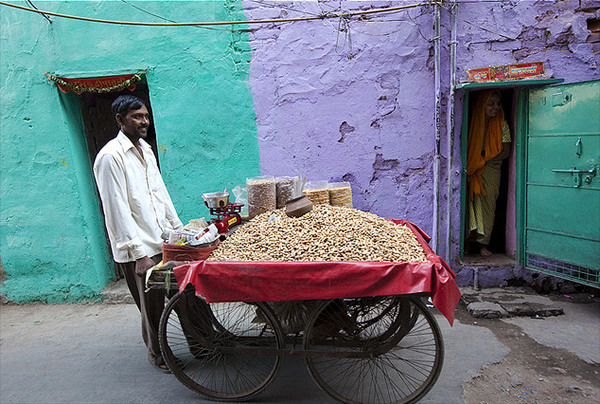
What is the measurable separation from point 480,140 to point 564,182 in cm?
93

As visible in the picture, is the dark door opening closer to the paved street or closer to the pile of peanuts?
the paved street

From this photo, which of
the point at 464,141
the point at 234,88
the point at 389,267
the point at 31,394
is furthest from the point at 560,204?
the point at 31,394

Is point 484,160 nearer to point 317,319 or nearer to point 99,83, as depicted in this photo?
point 317,319

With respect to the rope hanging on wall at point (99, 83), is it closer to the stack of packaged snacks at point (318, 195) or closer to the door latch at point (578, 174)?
the stack of packaged snacks at point (318, 195)

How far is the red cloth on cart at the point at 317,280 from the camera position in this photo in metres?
1.92

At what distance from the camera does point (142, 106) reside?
265 cm

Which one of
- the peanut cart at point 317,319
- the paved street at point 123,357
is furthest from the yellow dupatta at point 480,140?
the peanut cart at point 317,319

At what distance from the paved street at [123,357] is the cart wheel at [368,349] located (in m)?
0.18

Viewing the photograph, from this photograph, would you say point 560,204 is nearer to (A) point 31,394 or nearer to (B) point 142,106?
(B) point 142,106

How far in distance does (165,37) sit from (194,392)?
3.48 m

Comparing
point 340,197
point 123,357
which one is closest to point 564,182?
point 340,197

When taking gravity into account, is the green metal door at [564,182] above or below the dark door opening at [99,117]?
below

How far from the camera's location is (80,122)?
4.19m

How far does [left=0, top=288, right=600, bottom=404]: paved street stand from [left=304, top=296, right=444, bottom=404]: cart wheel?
0.58 feet
